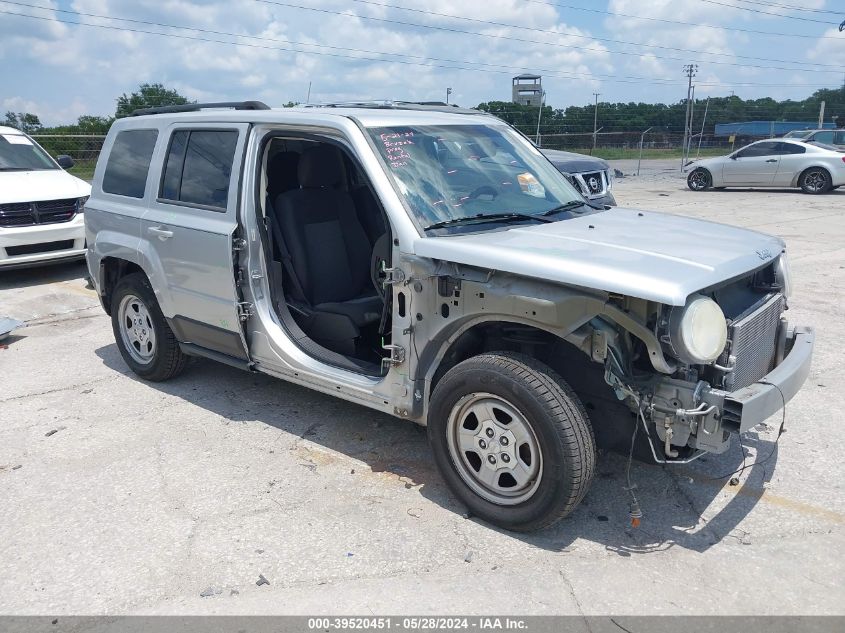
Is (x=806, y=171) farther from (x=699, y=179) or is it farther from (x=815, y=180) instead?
(x=699, y=179)

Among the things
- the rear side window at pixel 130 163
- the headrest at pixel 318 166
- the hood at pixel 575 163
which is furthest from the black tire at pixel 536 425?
the hood at pixel 575 163

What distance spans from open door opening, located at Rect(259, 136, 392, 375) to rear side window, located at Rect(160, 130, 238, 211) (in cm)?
27

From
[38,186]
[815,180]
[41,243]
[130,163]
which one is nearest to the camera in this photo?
[130,163]

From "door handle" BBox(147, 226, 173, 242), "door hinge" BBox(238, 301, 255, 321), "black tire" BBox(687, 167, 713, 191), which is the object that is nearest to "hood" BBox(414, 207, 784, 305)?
"door hinge" BBox(238, 301, 255, 321)

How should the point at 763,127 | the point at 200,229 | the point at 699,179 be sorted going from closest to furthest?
the point at 200,229, the point at 699,179, the point at 763,127

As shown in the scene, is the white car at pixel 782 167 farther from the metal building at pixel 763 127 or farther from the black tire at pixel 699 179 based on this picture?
the metal building at pixel 763 127

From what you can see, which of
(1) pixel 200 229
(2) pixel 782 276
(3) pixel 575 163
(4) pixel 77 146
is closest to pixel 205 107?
(1) pixel 200 229

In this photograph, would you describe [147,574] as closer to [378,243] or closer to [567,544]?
[567,544]

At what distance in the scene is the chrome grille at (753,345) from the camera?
10.9ft

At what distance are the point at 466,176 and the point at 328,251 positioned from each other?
1.28 m

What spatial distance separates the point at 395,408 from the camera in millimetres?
4020

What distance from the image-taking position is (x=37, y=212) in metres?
9.51

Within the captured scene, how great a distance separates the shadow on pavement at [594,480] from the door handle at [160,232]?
1.24 m

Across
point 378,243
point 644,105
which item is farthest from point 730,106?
point 378,243
